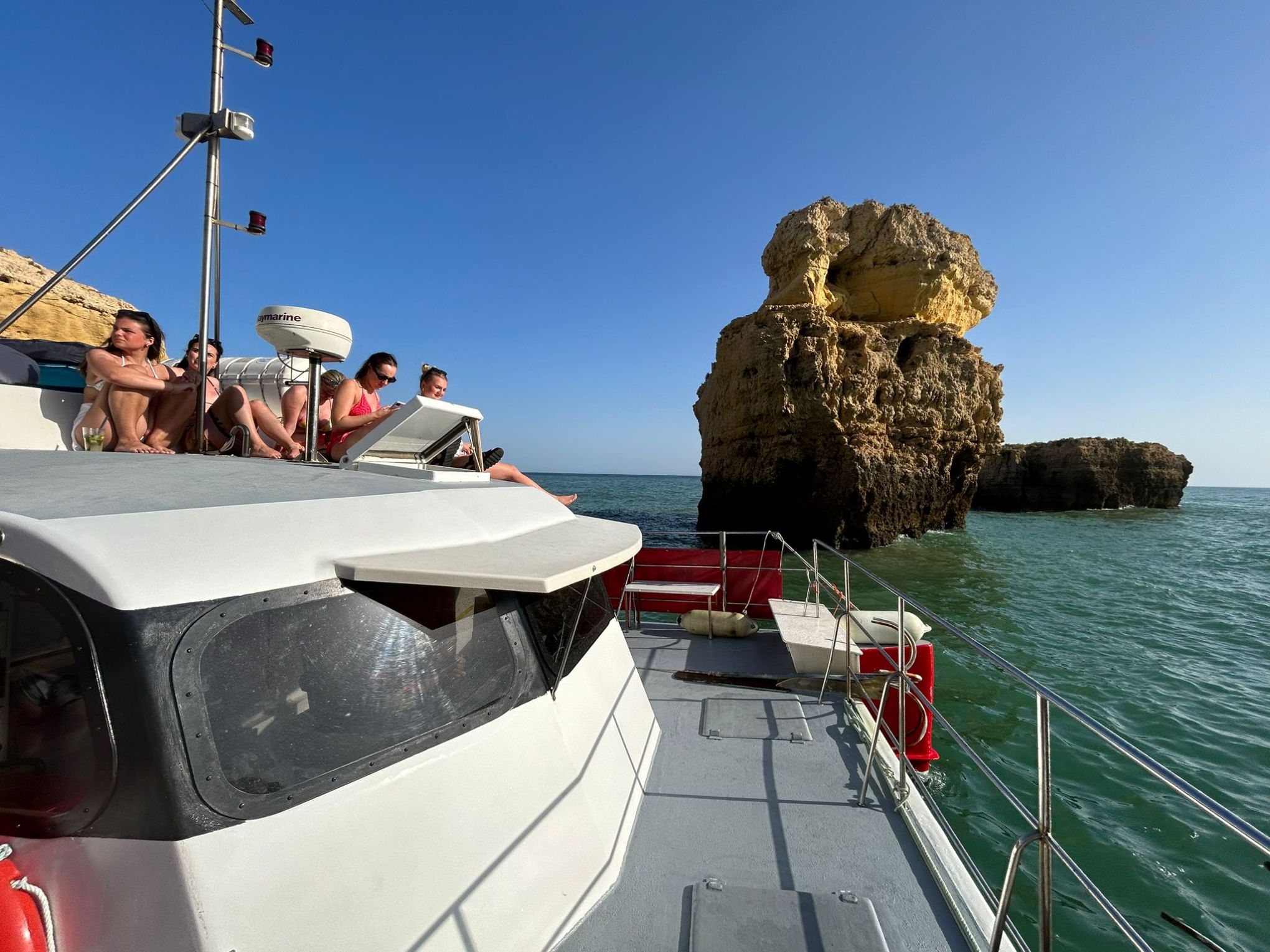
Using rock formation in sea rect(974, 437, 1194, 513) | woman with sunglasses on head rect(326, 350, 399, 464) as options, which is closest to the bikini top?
woman with sunglasses on head rect(326, 350, 399, 464)

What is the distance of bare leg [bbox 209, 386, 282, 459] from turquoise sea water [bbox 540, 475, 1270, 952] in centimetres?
613

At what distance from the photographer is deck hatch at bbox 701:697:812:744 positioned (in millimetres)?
3959

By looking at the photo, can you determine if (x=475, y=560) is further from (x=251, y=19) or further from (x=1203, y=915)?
(x=1203, y=915)

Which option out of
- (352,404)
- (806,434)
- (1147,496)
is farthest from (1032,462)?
(352,404)

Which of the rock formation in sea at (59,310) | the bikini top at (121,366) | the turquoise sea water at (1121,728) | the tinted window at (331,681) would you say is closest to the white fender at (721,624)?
the turquoise sea water at (1121,728)

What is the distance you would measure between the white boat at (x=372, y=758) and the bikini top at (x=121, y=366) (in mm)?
1238

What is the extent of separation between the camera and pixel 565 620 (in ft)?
9.00

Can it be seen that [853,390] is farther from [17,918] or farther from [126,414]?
[17,918]

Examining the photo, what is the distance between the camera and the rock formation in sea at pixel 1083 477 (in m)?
48.7

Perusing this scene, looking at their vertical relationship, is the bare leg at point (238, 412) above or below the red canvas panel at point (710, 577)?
above

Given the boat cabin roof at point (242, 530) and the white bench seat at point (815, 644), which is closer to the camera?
the boat cabin roof at point (242, 530)

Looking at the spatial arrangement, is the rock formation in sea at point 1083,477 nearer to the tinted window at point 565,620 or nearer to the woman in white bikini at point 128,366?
the tinted window at point 565,620

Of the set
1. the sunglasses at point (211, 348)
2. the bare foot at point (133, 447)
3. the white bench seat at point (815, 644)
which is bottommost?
the white bench seat at point (815, 644)

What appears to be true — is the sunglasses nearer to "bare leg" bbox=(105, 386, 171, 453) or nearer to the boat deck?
"bare leg" bbox=(105, 386, 171, 453)
